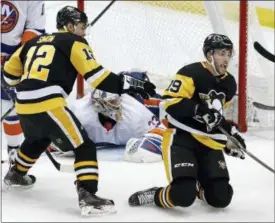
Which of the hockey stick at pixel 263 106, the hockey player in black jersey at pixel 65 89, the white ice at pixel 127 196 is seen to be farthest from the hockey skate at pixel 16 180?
the hockey stick at pixel 263 106

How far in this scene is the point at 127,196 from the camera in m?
2.28

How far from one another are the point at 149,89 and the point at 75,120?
0.26 meters

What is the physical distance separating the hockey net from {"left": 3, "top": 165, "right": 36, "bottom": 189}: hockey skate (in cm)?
133

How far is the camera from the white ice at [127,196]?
6.75 feet

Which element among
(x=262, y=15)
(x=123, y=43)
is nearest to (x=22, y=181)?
(x=123, y=43)

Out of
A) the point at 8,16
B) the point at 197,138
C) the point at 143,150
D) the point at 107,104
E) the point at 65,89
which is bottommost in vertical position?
the point at 143,150

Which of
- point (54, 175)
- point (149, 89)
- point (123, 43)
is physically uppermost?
point (149, 89)

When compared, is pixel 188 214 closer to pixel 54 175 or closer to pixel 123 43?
pixel 54 175

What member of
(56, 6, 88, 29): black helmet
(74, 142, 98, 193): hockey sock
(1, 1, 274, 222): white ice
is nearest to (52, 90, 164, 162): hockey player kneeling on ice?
(1, 1, 274, 222): white ice

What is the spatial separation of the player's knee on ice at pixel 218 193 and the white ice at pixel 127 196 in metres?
0.03

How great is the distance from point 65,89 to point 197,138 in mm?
463

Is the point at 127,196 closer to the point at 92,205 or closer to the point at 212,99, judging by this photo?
the point at 92,205

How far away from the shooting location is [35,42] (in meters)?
2.22

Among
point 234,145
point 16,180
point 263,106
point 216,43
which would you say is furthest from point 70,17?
point 263,106
